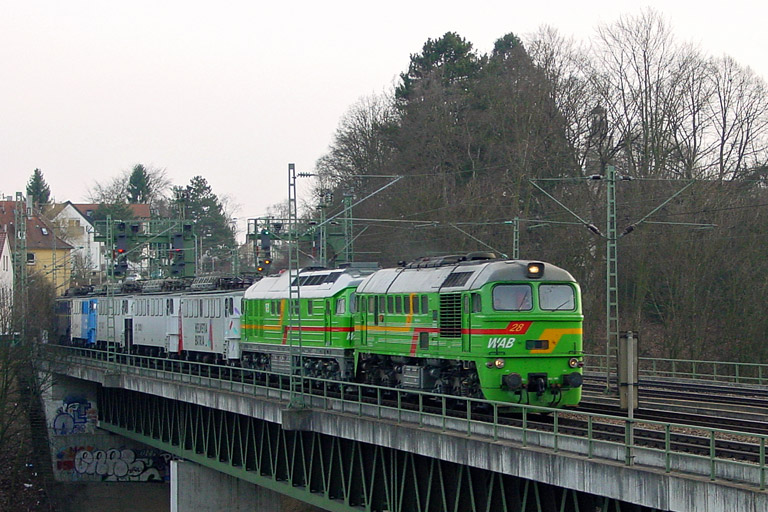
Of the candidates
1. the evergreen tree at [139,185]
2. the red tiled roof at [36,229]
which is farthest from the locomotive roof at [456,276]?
the evergreen tree at [139,185]

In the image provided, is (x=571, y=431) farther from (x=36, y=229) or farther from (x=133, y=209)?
(x=133, y=209)

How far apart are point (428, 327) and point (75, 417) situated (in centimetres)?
4035

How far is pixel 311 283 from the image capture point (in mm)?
37375

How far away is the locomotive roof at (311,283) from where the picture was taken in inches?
1366

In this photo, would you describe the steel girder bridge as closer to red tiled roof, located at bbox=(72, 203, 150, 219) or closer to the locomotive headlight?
the locomotive headlight

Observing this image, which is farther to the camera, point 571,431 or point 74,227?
point 74,227

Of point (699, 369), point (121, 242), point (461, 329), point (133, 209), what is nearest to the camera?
point (461, 329)

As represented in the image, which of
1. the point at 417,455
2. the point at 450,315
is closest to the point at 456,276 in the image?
the point at 450,315

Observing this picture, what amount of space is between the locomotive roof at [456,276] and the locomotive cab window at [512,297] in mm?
182

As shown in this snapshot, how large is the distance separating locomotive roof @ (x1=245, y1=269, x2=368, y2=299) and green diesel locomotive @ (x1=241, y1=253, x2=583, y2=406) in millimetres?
89

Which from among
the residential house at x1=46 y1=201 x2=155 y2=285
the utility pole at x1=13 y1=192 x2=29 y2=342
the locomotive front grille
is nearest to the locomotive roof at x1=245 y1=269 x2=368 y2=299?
the locomotive front grille

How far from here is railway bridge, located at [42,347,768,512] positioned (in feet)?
55.2

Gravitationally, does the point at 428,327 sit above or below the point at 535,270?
below

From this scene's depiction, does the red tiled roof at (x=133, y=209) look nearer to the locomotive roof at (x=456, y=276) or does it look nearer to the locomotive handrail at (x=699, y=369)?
the locomotive handrail at (x=699, y=369)
